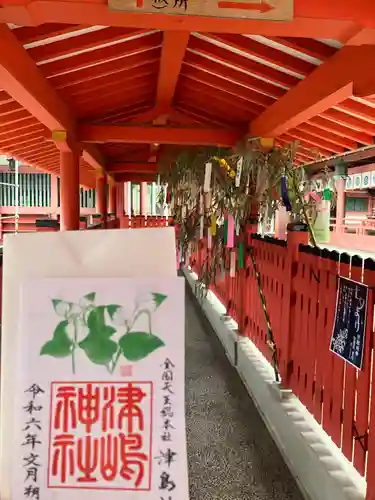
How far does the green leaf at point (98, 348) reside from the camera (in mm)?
1007

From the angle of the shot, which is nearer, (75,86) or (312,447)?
(312,447)

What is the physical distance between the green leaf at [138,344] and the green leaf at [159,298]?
0.24 feet

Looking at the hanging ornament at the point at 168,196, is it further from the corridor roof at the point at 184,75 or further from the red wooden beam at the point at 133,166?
the red wooden beam at the point at 133,166

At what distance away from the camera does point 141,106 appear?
560 cm

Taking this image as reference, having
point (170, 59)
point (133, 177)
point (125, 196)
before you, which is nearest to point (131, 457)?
point (170, 59)

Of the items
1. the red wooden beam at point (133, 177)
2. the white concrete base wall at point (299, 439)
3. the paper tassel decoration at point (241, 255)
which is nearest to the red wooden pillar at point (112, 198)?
the red wooden beam at point (133, 177)

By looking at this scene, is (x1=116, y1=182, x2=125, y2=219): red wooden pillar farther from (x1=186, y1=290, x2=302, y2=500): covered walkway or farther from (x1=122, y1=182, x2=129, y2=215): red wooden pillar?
(x1=186, y1=290, x2=302, y2=500): covered walkway

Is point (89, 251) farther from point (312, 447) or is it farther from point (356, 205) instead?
point (356, 205)

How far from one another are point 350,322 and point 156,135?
13.1 feet

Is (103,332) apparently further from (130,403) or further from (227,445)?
(227,445)

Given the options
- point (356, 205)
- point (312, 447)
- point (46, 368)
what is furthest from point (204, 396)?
point (356, 205)

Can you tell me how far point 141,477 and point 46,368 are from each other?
310mm

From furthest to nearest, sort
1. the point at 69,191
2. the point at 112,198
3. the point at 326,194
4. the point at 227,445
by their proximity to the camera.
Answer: the point at 112,198, the point at 69,191, the point at 326,194, the point at 227,445

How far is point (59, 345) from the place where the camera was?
101 centimetres
